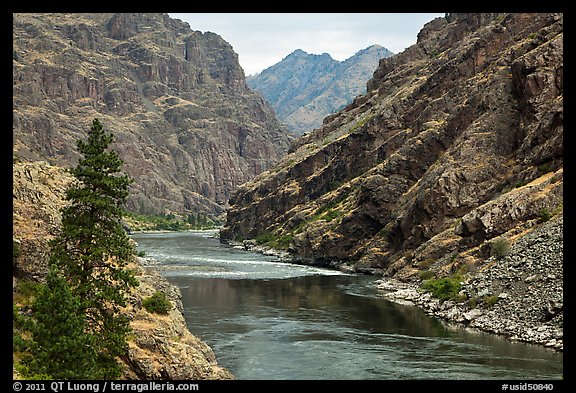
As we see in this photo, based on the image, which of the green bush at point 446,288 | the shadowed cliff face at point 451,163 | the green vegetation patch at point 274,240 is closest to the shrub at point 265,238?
the green vegetation patch at point 274,240

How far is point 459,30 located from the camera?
152m

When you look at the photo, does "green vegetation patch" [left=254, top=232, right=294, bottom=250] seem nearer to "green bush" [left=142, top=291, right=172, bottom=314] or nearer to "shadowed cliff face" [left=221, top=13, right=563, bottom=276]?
"shadowed cliff face" [left=221, top=13, right=563, bottom=276]

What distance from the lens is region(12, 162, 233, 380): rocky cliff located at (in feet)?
92.9

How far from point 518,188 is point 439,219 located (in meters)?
15.0

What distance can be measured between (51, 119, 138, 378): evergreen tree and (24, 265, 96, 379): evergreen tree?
2705 millimetres

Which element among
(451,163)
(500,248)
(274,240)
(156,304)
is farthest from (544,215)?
(274,240)

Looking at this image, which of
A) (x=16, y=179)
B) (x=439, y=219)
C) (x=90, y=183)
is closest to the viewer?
(x=90, y=183)

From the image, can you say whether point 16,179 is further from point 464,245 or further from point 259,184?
point 259,184

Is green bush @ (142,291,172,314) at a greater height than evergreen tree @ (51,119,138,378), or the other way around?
evergreen tree @ (51,119,138,378)

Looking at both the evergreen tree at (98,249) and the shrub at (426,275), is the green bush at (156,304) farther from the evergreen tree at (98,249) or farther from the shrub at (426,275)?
the shrub at (426,275)

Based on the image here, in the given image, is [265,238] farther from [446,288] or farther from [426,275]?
[446,288]

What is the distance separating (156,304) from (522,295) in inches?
1394

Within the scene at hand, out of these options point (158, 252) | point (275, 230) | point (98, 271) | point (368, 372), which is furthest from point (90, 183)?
point (275, 230)

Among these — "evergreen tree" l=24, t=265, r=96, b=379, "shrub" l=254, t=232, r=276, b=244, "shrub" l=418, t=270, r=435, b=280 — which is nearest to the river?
"shrub" l=418, t=270, r=435, b=280
